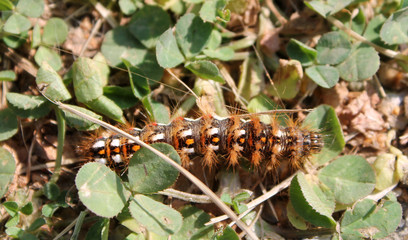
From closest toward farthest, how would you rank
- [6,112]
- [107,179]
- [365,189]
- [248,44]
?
[107,179]
[365,189]
[6,112]
[248,44]

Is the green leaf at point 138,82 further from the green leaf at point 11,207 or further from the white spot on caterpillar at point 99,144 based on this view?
the green leaf at point 11,207

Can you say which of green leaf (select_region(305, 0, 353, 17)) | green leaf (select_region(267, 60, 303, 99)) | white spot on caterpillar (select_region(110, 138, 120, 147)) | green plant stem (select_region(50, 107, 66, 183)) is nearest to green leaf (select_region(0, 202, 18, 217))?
green plant stem (select_region(50, 107, 66, 183))

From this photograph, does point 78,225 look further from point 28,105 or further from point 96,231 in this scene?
point 28,105

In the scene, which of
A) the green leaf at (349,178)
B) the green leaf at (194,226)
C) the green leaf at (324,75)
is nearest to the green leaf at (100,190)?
the green leaf at (194,226)

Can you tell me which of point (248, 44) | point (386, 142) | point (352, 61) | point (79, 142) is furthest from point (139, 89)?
point (386, 142)

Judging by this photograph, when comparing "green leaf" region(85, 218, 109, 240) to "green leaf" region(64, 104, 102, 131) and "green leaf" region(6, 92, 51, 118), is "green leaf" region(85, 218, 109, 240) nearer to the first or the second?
"green leaf" region(64, 104, 102, 131)

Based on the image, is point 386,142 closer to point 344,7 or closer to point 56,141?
point 344,7
